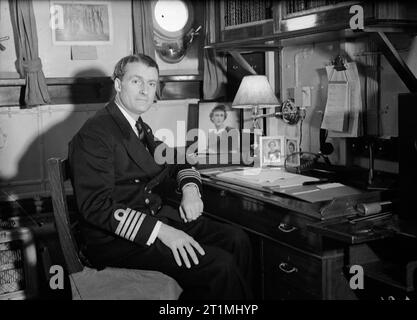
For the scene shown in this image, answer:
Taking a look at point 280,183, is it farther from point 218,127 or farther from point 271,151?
point 218,127

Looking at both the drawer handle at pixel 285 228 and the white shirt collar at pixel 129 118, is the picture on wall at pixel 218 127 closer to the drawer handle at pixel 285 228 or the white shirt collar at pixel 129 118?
the white shirt collar at pixel 129 118

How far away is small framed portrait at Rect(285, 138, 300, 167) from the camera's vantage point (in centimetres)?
287

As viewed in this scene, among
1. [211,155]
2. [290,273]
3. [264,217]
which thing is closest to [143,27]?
[211,155]

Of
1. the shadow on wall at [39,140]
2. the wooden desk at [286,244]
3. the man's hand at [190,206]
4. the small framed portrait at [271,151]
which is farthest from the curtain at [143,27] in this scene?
the man's hand at [190,206]

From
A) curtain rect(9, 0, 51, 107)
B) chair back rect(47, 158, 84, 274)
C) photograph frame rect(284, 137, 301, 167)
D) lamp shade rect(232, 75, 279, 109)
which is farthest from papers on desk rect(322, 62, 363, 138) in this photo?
curtain rect(9, 0, 51, 107)

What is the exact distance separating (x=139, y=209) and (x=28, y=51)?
1516 mm

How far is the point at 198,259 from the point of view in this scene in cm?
200

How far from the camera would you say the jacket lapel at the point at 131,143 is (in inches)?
89.2

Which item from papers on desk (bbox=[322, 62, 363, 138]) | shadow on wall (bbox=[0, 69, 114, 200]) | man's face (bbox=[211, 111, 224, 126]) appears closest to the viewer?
papers on desk (bbox=[322, 62, 363, 138])

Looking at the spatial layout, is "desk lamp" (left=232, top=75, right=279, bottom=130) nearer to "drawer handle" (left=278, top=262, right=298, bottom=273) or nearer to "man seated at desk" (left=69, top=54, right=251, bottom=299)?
"man seated at desk" (left=69, top=54, right=251, bottom=299)

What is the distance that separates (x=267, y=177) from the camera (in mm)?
2564

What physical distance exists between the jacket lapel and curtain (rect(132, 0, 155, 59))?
1.29 metres

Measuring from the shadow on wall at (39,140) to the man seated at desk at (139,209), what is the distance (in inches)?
46.7
